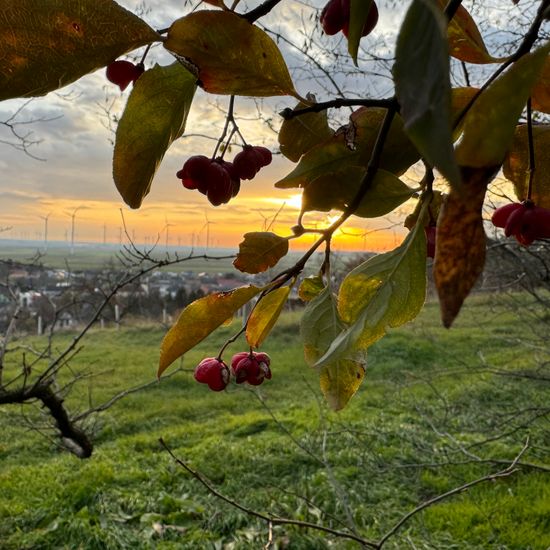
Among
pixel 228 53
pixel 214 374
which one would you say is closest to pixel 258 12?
pixel 228 53

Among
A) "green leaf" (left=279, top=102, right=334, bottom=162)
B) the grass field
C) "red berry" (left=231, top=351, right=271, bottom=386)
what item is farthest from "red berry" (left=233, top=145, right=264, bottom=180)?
the grass field

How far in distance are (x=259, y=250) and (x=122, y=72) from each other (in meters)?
0.17

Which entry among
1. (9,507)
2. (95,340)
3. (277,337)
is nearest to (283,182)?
(9,507)

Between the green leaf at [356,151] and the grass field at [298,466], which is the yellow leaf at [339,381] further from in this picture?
the grass field at [298,466]

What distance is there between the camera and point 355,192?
393mm

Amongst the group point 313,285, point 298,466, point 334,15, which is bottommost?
point 298,466

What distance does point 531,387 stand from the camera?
552 cm

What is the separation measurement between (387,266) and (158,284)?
1298 centimetres

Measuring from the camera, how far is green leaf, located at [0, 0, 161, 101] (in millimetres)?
260

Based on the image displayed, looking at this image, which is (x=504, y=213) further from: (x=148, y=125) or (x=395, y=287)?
(x=148, y=125)

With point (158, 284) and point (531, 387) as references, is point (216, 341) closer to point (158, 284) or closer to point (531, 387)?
point (531, 387)

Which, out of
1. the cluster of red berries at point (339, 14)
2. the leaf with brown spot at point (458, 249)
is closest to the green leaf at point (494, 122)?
the leaf with brown spot at point (458, 249)

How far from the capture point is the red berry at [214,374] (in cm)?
61

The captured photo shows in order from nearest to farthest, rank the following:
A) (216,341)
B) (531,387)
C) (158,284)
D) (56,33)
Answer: (56,33) → (531,387) → (216,341) → (158,284)
